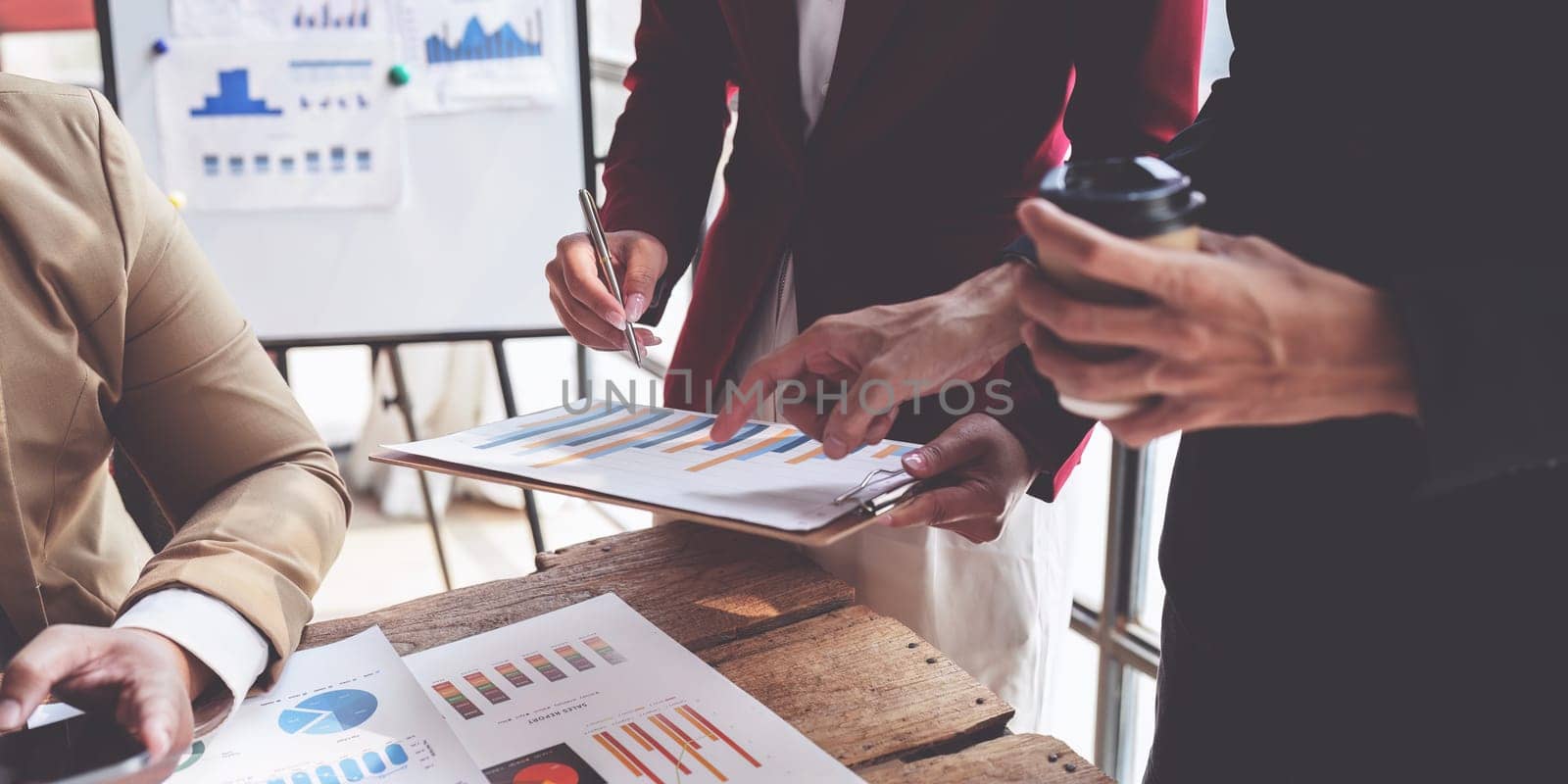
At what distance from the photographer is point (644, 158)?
1535 mm

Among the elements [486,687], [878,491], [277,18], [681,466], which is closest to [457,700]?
[486,687]

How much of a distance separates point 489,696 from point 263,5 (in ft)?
5.57

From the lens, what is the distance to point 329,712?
2.84ft

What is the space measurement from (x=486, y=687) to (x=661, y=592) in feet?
0.74

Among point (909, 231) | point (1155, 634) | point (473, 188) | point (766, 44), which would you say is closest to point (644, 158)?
point (766, 44)

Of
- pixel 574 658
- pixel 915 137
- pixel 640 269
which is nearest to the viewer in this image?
pixel 574 658

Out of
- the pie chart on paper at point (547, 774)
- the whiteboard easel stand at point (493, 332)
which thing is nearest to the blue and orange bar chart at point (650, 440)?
the pie chart on paper at point (547, 774)

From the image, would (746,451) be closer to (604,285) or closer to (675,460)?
(675,460)

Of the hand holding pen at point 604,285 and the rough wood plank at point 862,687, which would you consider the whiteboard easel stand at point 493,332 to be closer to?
the hand holding pen at point 604,285

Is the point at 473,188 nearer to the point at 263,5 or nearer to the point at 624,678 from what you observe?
the point at 263,5

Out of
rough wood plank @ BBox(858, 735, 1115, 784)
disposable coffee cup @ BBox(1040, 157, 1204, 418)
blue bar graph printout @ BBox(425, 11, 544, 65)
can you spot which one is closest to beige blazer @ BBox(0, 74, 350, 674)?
rough wood plank @ BBox(858, 735, 1115, 784)

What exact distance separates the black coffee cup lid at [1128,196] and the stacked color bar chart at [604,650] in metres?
0.51

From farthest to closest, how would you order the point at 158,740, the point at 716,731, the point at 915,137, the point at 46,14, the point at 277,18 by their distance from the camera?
the point at 46,14 → the point at 277,18 → the point at 915,137 → the point at 716,731 → the point at 158,740

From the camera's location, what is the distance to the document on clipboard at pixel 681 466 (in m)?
0.85
